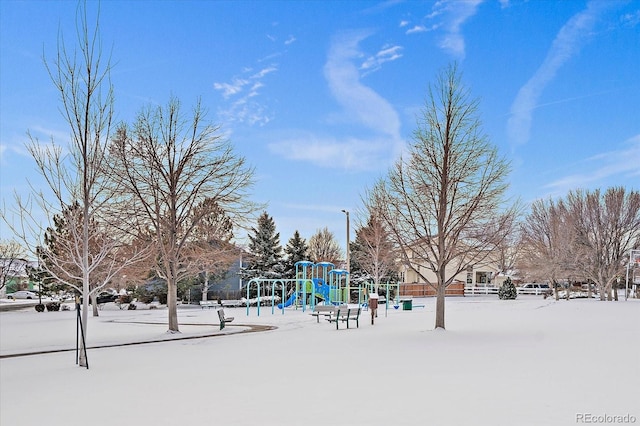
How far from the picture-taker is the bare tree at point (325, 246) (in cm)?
7039

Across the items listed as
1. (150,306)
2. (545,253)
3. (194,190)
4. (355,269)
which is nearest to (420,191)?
(194,190)

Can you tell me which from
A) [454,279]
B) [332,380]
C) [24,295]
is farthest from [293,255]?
[332,380]

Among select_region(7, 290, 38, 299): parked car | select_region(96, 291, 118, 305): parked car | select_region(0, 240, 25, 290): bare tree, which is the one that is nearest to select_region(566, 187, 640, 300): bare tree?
select_region(96, 291, 118, 305): parked car

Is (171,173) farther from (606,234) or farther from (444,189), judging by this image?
(606,234)

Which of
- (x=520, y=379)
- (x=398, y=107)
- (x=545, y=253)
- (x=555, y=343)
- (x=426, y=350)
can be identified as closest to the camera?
(x=520, y=379)

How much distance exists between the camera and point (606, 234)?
42531mm

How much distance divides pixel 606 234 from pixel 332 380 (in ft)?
128

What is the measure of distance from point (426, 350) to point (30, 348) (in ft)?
35.4

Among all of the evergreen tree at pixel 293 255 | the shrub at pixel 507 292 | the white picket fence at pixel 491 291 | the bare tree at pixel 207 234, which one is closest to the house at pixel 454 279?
the white picket fence at pixel 491 291

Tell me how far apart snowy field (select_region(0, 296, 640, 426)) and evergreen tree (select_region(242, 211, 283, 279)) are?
101 ft

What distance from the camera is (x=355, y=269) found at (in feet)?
188

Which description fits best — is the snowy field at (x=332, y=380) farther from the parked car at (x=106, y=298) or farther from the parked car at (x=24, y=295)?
the parked car at (x=24, y=295)

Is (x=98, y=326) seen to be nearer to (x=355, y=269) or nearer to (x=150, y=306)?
(x=150, y=306)

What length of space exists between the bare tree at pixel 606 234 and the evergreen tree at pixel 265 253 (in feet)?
80.7
